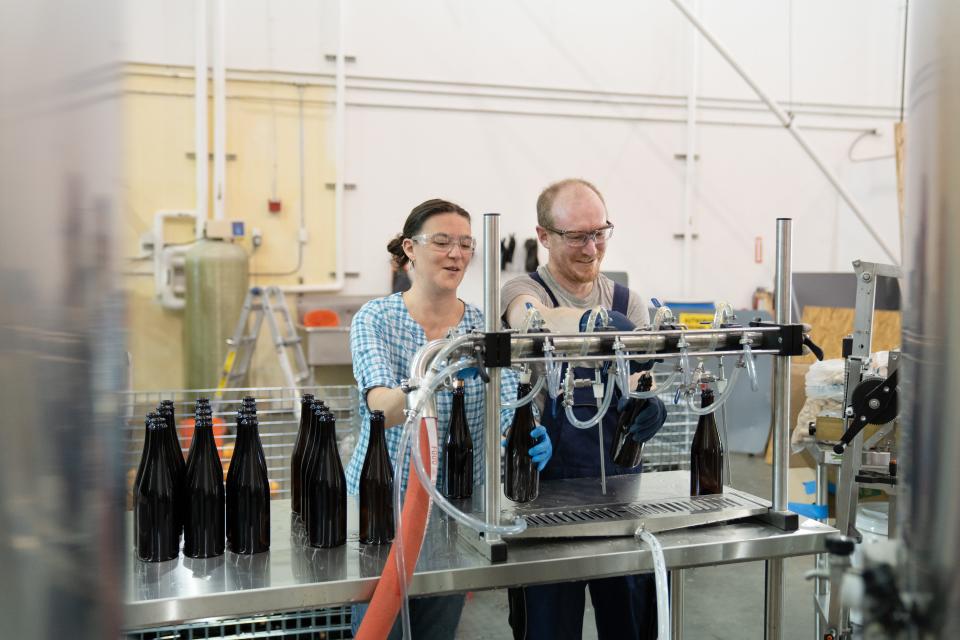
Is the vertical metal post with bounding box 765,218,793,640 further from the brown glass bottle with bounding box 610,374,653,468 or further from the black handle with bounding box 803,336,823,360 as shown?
the brown glass bottle with bounding box 610,374,653,468

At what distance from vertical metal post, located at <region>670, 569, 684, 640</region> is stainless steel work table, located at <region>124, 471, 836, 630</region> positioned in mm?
294

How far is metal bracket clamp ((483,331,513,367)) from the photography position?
1.47 meters

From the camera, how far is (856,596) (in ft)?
A: 1.96

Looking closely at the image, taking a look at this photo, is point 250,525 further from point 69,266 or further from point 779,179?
point 779,179

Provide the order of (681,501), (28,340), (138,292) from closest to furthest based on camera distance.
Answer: (28,340) < (681,501) < (138,292)

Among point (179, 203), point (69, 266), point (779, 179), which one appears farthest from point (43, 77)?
point (779, 179)

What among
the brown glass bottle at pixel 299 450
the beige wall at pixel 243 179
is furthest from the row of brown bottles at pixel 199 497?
the beige wall at pixel 243 179

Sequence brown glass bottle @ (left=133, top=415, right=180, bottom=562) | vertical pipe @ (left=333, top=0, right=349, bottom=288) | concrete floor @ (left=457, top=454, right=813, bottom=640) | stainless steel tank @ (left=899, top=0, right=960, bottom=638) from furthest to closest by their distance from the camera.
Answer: vertical pipe @ (left=333, top=0, right=349, bottom=288) < concrete floor @ (left=457, top=454, right=813, bottom=640) < brown glass bottle @ (left=133, top=415, right=180, bottom=562) < stainless steel tank @ (left=899, top=0, right=960, bottom=638)

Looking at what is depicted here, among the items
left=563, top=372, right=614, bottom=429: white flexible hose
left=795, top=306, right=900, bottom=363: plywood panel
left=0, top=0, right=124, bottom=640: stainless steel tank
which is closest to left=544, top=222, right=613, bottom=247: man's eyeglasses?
left=563, top=372, right=614, bottom=429: white flexible hose

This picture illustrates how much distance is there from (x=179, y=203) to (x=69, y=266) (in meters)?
5.28

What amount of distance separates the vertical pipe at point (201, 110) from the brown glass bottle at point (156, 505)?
402cm

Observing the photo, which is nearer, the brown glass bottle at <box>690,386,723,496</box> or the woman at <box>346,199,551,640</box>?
the woman at <box>346,199,551,640</box>

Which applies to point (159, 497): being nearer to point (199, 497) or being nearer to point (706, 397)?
point (199, 497)

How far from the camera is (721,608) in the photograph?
126 inches
